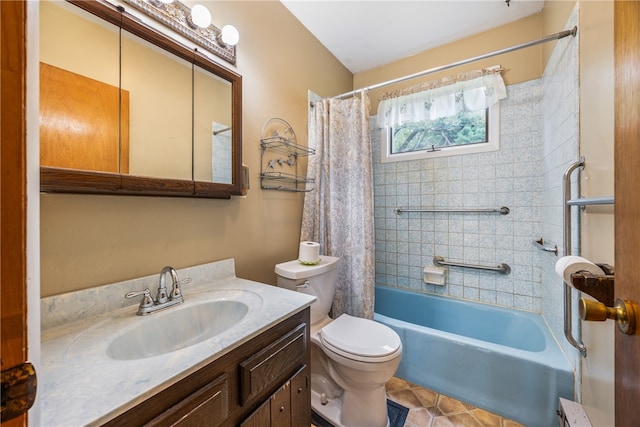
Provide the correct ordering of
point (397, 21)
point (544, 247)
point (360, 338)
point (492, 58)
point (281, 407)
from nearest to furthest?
point (281, 407) → point (360, 338) → point (544, 247) → point (397, 21) → point (492, 58)

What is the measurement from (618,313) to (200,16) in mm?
1703

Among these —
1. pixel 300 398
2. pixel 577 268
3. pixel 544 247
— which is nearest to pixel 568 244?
pixel 577 268

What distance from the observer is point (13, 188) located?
27 cm

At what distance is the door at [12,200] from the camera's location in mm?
260

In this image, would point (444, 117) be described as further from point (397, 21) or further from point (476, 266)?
point (476, 266)

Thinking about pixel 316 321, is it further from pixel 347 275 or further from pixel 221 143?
pixel 221 143

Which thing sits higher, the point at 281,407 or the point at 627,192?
the point at 627,192

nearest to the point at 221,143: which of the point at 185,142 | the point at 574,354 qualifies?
the point at 185,142

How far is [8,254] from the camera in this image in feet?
0.87

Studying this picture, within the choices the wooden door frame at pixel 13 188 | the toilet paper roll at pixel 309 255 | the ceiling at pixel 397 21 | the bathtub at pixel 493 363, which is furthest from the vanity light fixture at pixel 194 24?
the bathtub at pixel 493 363

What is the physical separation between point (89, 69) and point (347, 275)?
1.77m

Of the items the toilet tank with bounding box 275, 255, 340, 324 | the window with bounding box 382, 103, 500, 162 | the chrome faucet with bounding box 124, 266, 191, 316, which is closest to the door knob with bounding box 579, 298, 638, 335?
the toilet tank with bounding box 275, 255, 340, 324

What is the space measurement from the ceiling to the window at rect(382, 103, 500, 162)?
59 centimetres

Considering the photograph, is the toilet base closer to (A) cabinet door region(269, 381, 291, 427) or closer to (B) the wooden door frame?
(A) cabinet door region(269, 381, 291, 427)
